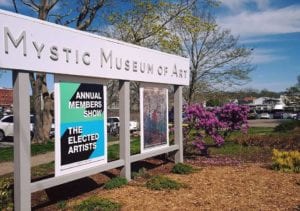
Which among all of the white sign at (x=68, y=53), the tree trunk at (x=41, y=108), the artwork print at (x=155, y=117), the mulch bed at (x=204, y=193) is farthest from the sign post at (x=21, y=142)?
the tree trunk at (x=41, y=108)

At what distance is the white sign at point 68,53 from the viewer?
5840 millimetres

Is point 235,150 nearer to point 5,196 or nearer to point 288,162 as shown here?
point 288,162

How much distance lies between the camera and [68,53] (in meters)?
7.02

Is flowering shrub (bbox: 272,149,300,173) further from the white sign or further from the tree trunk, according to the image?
the tree trunk

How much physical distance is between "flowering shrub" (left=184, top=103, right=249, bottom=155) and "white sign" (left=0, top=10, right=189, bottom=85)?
314 centimetres

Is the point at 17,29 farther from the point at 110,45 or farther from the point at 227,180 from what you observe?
the point at 227,180

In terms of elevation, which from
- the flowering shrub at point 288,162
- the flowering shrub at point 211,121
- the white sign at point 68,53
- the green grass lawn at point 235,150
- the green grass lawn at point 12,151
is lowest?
the green grass lawn at point 12,151

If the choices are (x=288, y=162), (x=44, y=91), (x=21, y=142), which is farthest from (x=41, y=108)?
(x=21, y=142)

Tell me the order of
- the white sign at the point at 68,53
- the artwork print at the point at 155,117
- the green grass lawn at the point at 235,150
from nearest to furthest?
the white sign at the point at 68,53
the artwork print at the point at 155,117
the green grass lawn at the point at 235,150

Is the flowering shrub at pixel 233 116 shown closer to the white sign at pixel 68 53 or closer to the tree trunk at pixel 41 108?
the white sign at pixel 68 53

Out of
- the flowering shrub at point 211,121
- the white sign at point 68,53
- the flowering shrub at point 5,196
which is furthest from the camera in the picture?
the flowering shrub at point 211,121

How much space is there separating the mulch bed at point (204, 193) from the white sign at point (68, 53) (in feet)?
7.24

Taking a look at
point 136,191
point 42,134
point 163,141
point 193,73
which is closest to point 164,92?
point 163,141

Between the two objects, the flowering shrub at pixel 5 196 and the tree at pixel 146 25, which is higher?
the tree at pixel 146 25
